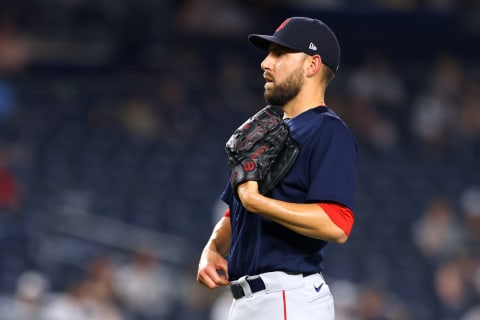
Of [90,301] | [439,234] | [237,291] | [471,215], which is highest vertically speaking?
[237,291]

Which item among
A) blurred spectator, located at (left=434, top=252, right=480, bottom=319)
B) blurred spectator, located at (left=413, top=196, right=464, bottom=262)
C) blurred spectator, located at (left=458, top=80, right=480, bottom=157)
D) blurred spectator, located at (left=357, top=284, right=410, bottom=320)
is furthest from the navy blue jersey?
blurred spectator, located at (left=458, top=80, right=480, bottom=157)

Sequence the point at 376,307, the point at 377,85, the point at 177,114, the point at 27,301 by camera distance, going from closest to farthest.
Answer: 1. the point at 27,301
2. the point at 376,307
3. the point at 177,114
4. the point at 377,85

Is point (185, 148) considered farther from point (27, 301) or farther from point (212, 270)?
point (212, 270)

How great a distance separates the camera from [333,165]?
10.3ft

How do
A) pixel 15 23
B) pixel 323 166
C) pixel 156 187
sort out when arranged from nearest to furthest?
pixel 323 166 → pixel 156 187 → pixel 15 23

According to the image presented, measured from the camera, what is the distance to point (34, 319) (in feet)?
22.2

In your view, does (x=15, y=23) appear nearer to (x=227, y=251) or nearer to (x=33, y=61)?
(x=33, y=61)

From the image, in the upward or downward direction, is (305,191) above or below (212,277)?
above

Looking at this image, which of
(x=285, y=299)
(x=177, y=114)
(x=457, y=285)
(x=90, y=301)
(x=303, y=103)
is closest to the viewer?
(x=285, y=299)

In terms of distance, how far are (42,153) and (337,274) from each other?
2836 millimetres

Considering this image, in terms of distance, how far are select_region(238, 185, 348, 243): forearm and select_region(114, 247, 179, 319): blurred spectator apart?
4835 mm

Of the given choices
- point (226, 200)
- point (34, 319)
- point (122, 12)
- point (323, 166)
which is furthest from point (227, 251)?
point (122, 12)

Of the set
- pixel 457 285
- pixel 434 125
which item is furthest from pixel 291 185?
pixel 434 125

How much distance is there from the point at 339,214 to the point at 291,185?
7.3 inches
